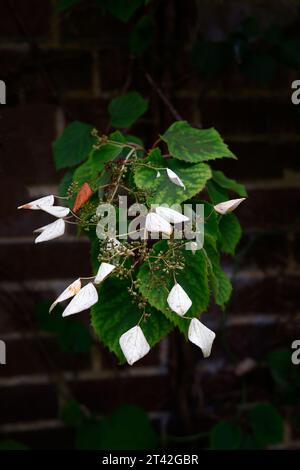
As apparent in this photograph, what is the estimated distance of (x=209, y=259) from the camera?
0.69 m

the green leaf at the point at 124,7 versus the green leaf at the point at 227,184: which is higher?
the green leaf at the point at 124,7

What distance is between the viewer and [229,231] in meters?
0.81

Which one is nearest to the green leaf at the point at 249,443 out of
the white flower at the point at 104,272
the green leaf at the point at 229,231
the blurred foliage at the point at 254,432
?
the blurred foliage at the point at 254,432

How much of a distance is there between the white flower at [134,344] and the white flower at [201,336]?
1.6 inches

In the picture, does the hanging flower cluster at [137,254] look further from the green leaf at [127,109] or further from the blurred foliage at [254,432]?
the blurred foliage at [254,432]

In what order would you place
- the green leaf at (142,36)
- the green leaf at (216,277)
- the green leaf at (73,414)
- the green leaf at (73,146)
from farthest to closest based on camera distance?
the green leaf at (73,414)
the green leaf at (142,36)
the green leaf at (73,146)
the green leaf at (216,277)

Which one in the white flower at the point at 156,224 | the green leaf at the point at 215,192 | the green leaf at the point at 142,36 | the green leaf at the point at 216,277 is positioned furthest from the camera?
the green leaf at the point at 142,36

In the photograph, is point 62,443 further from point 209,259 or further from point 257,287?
point 209,259

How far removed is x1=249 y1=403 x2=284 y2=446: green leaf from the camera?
1.18 meters

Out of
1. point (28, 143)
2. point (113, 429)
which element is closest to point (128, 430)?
point (113, 429)

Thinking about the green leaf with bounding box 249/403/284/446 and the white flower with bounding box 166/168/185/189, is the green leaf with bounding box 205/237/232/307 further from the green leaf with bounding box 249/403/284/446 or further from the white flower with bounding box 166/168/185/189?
the green leaf with bounding box 249/403/284/446

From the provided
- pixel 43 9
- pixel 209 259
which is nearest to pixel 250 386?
pixel 209 259

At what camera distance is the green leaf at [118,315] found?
25.9 inches

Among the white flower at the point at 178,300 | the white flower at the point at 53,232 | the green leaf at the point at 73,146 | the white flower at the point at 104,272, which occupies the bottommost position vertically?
the white flower at the point at 178,300
